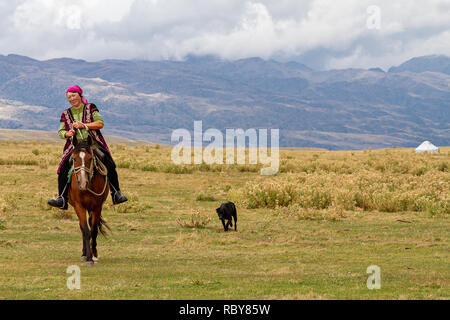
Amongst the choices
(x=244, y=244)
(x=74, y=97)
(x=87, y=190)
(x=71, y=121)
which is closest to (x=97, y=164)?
(x=87, y=190)

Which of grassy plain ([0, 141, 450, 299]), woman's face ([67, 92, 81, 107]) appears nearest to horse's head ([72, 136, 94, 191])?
woman's face ([67, 92, 81, 107])

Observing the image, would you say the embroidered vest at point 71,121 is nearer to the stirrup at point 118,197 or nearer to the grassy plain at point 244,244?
the stirrup at point 118,197

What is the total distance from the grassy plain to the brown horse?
53 cm

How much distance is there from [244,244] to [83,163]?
5408 mm

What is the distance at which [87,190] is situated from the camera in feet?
41.7

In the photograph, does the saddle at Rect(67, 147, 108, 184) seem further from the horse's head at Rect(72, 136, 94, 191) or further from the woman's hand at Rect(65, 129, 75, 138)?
the woman's hand at Rect(65, 129, 75, 138)

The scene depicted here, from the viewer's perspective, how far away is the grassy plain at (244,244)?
10273 mm

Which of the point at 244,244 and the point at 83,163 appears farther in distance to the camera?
the point at 244,244

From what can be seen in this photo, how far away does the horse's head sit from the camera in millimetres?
12305

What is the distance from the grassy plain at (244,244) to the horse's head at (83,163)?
1.68 meters

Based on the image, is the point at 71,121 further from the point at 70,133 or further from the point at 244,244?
Result: the point at 244,244

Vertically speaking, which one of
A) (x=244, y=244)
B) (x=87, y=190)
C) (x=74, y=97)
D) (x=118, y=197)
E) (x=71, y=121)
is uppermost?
(x=74, y=97)

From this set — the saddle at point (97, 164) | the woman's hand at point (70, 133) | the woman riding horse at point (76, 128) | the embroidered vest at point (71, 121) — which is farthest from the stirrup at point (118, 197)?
the woman's hand at point (70, 133)
